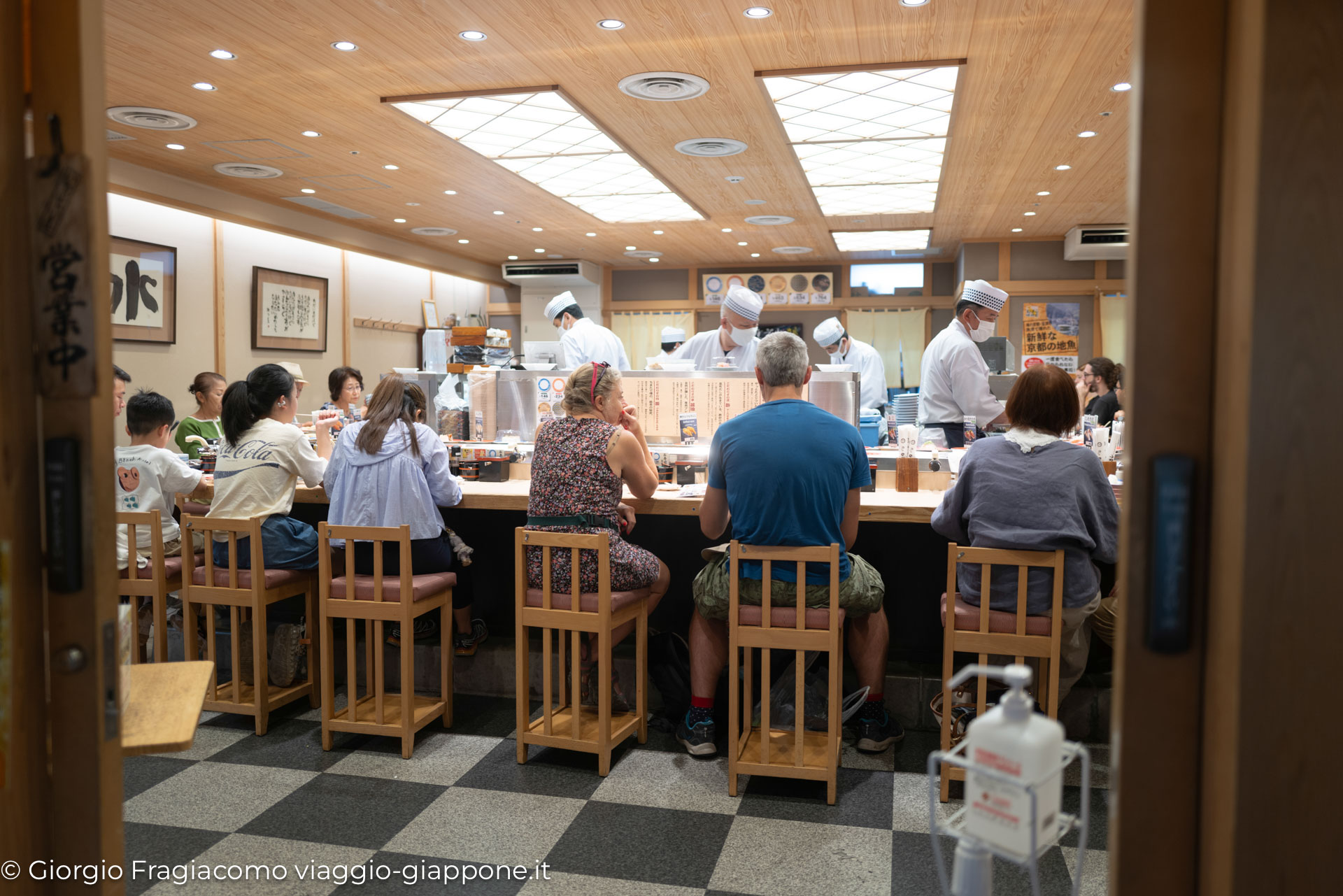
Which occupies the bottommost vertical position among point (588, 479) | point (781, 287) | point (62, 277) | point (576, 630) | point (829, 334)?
point (576, 630)

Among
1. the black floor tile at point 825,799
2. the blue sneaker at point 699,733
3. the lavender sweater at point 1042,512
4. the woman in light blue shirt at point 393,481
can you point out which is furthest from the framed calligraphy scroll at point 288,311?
the lavender sweater at point 1042,512

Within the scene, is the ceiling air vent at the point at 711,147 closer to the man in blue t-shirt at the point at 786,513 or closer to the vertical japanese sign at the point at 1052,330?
the man in blue t-shirt at the point at 786,513

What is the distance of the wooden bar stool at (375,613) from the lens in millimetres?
2906

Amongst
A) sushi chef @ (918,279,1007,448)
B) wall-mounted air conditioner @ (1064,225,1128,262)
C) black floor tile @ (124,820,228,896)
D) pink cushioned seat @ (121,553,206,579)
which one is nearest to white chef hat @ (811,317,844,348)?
sushi chef @ (918,279,1007,448)

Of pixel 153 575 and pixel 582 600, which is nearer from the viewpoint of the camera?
pixel 582 600

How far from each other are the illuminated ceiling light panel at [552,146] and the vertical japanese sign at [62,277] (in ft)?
11.5

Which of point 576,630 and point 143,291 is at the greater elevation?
point 143,291

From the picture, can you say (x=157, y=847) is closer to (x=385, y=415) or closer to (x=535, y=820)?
(x=535, y=820)

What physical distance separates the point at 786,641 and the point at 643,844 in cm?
65

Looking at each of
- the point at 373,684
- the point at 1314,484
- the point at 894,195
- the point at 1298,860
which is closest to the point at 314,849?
the point at 373,684

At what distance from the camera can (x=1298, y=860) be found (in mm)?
910

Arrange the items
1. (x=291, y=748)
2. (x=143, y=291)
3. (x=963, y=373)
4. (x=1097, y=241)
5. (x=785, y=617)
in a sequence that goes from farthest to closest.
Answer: (x=1097, y=241)
(x=143, y=291)
(x=963, y=373)
(x=291, y=748)
(x=785, y=617)

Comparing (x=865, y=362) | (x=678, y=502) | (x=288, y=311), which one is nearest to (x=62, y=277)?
(x=678, y=502)

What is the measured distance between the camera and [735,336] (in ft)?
17.3
